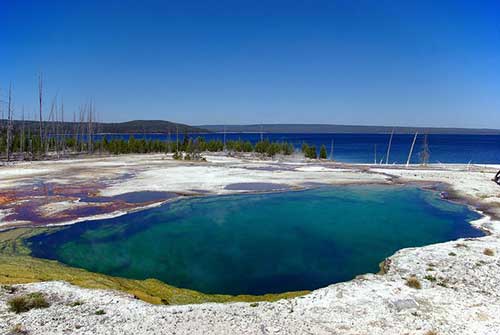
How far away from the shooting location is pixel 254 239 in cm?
2031

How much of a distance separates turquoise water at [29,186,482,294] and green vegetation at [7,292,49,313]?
4481 mm

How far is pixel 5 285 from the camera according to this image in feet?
38.4

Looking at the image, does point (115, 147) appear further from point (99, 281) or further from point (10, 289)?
point (10, 289)

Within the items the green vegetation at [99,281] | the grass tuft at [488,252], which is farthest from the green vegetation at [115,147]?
the grass tuft at [488,252]

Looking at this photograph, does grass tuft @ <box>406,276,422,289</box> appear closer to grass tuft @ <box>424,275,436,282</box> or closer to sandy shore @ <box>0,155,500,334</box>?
sandy shore @ <box>0,155,500,334</box>

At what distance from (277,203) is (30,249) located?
59.1ft

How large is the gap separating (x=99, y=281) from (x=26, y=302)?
3052mm

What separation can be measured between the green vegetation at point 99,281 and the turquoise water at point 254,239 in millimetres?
973

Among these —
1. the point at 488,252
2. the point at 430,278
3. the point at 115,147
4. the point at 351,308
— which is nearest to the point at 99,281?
the point at 351,308

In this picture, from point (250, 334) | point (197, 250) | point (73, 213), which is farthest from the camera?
point (73, 213)

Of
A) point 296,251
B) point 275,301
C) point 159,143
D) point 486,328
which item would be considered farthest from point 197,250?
point 159,143

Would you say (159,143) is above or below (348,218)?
above

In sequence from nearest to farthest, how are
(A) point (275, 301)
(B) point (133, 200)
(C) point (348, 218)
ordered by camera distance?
(A) point (275, 301)
(C) point (348, 218)
(B) point (133, 200)

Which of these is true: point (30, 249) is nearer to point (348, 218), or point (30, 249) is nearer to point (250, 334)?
point (250, 334)
